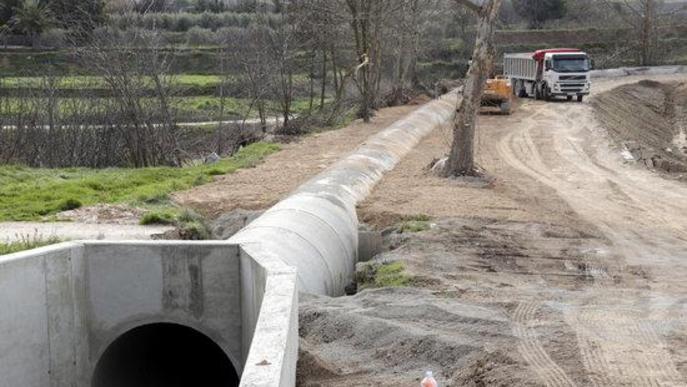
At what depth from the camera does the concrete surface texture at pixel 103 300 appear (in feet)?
36.8

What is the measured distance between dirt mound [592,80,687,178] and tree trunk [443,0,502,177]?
248 inches

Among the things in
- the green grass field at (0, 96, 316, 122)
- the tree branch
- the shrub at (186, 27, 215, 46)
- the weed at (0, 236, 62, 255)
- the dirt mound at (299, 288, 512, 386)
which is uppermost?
the tree branch

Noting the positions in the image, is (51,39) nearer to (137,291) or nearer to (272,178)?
(272,178)

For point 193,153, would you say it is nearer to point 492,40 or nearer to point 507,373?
point 492,40

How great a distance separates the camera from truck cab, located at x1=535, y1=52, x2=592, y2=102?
45375mm

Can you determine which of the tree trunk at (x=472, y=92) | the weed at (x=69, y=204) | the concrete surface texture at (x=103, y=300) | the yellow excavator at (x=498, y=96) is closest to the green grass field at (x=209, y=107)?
the yellow excavator at (x=498, y=96)

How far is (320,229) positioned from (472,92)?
8535 millimetres

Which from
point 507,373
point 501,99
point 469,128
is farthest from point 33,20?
point 507,373

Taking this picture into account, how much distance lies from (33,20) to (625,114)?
36.2 meters

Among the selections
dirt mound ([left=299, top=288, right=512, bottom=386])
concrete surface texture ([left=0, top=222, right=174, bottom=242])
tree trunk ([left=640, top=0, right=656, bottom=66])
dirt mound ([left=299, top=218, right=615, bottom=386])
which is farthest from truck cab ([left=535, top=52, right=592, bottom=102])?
dirt mound ([left=299, top=288, right=512, bottom=386])

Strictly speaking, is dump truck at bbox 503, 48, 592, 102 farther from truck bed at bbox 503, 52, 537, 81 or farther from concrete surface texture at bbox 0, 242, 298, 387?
concrete surface texture at bbox 0, 242, 298, 387

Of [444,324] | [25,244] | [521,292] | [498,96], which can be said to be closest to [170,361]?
[25,244]

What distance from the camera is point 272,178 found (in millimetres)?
21891

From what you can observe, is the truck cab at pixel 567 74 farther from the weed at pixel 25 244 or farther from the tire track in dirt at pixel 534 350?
the tire track in dirt at pixel 534 350
